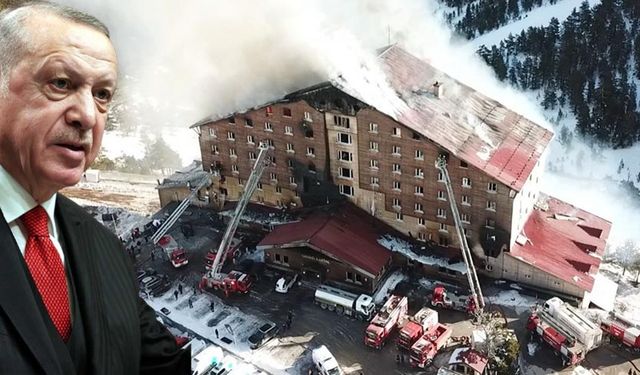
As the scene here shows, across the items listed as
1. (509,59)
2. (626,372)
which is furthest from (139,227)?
(509,59)

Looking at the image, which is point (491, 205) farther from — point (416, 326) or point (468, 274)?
point (416, 326)

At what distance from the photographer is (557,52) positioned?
94.4m

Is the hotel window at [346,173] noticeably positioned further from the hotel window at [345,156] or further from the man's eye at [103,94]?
the man's eye at [103,94]

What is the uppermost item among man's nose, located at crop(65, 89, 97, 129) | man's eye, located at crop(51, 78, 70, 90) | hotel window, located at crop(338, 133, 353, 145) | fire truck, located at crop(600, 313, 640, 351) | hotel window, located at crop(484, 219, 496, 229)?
man's eye, located at crop(51, 78, 70, 90)

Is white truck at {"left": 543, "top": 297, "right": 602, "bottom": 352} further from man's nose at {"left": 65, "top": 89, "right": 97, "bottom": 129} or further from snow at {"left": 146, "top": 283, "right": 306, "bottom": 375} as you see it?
man's nose at {"left": 65, "top": 89, "right": 97, "bottom": 129}

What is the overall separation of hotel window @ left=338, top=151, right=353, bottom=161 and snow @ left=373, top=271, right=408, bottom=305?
7823mm

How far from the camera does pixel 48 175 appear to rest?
4316 mm

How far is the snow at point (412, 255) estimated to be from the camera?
1537 inches

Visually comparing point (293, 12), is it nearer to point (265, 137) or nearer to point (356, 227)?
point (265, 137)

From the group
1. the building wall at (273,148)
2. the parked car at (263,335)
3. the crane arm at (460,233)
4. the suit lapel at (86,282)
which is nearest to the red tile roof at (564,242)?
the crane arm at (460,233)

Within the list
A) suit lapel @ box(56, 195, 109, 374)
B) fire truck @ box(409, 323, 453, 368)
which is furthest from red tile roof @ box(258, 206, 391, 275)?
suit lapel @ box(56, 195, 109, 374)

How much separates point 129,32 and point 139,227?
1306 inches

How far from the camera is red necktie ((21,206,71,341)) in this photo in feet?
14.4

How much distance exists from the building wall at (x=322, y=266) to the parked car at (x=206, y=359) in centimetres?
854
